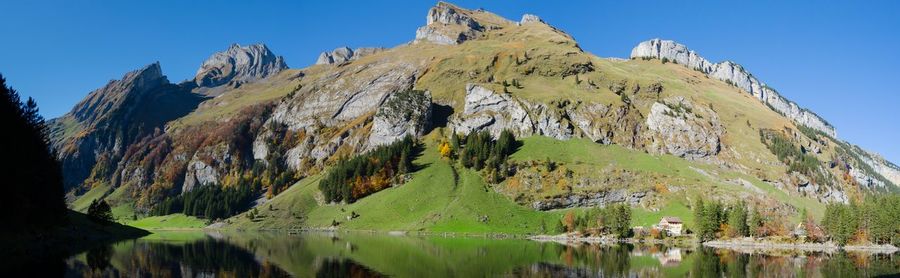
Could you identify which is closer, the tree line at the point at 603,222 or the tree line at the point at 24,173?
the tree line at the point at 24,173

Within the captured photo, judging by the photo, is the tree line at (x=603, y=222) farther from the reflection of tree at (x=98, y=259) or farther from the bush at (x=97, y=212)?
the bush at (x=97, y=212)

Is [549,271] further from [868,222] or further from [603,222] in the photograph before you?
[868,222]

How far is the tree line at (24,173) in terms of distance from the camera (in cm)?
7068

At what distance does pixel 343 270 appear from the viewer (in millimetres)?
70125

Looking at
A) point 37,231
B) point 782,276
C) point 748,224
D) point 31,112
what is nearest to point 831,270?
point 782,276

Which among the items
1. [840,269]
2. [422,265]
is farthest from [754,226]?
[422,265]

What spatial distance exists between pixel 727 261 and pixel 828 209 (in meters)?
81.9

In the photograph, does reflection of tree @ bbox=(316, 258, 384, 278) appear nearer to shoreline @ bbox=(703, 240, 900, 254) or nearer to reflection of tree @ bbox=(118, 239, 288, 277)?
reflection of tree @ bbox=(118, 239, 288, 277)

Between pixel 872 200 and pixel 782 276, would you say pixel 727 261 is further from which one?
pixel 872 200

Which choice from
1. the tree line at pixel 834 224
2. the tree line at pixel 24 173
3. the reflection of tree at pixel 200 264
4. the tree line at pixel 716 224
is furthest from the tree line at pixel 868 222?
the tree line at pixel 24 173

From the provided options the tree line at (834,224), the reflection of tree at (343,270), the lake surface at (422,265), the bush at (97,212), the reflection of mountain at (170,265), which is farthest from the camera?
the tree line at (834,224)

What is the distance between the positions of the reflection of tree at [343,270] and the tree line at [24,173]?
134 ft

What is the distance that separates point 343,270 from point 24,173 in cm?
4585

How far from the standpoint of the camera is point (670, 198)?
197125 mm
